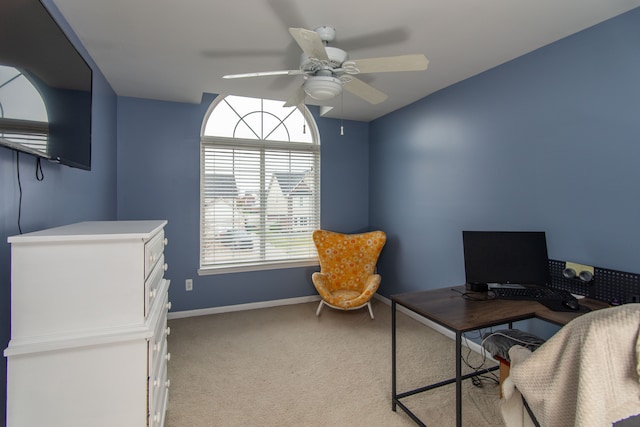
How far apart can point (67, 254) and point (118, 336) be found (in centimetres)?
36

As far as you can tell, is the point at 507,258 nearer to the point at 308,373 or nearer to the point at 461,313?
the point at 461,313

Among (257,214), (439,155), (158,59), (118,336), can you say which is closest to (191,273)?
(257,214)

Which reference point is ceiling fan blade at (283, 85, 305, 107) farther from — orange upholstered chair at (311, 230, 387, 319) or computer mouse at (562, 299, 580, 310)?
computer mouse at (562, 299, 580, 310)

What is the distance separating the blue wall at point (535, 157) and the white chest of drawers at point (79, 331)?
2637mm

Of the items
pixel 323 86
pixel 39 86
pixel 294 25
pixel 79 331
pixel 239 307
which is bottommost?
pixel 239 307

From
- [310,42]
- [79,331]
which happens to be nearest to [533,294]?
[310,42]

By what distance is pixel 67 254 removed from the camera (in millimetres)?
1155

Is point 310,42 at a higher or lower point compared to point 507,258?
higher

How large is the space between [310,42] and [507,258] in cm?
197

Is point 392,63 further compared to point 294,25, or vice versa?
point 294,25

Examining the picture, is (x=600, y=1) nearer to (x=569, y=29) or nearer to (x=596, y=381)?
(x=569, y=29)

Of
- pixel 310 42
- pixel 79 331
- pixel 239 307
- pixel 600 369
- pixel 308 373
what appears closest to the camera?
pixel 600 369

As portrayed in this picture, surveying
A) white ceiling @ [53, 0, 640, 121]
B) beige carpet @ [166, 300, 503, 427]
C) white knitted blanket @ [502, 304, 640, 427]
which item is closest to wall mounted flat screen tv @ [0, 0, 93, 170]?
white ceiling @ [53, 0, 640, 121]

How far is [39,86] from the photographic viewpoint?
Result: 1.30m
